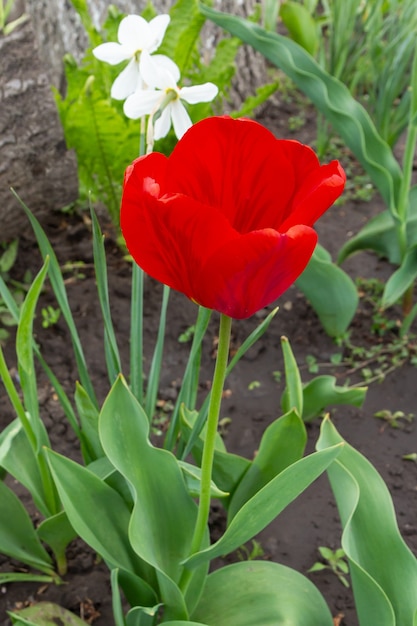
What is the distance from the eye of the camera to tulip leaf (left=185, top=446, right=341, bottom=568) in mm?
948

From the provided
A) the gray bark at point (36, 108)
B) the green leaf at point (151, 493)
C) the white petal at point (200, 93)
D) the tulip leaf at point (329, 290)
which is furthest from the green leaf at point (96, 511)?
the gray bark at point (36, 108)

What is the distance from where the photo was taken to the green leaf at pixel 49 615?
4.04 feet

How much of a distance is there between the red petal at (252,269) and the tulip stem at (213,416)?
58 mm

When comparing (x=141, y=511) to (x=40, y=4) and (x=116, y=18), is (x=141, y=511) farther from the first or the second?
(x=40, y=4)

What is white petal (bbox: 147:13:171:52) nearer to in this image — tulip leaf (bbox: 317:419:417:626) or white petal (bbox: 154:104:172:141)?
white petal (bbox: 154:104:172:141)

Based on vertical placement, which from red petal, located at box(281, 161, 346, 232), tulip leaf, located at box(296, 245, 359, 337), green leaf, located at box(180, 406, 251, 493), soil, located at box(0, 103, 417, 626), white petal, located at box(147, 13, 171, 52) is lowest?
soil, located at box(0, 103, 417, 626)

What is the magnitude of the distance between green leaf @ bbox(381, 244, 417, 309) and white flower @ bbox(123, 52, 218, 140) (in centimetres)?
91

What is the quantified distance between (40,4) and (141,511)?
5.73 feet

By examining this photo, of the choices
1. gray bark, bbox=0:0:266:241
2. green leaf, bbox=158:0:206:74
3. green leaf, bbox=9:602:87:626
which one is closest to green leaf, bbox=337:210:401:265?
green leaf, bbox=158:0:206:74

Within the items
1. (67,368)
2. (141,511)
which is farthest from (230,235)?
(67,368)

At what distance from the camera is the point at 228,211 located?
33.3 inches

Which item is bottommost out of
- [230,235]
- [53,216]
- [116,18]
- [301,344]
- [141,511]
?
[301,344]

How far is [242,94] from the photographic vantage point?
3.20m

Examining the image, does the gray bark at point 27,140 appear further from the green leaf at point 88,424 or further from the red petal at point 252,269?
the red petal at point 252,269
